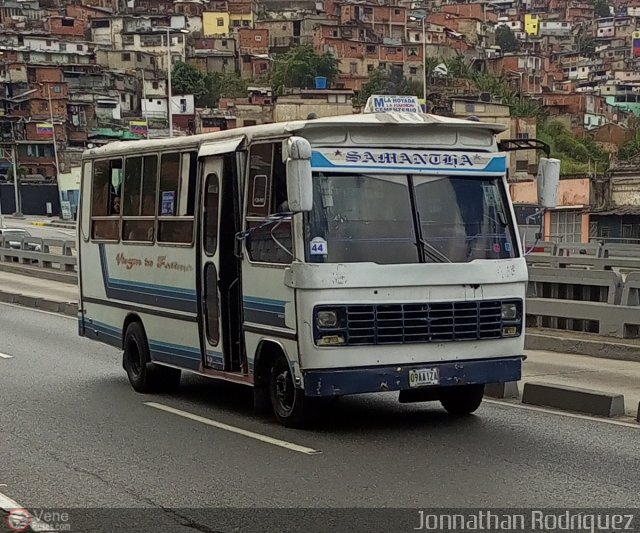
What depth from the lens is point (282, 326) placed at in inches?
384

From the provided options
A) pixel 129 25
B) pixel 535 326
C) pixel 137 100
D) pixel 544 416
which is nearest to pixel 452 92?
pixel 137 100

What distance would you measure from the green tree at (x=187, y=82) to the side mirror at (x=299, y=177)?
10474cm

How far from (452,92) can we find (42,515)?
103751mm

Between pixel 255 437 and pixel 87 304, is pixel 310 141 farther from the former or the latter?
pixel 87 304

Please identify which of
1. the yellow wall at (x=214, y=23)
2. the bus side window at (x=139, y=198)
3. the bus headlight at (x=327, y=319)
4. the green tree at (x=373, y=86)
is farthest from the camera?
the yellow wall at (x=214, y=23)

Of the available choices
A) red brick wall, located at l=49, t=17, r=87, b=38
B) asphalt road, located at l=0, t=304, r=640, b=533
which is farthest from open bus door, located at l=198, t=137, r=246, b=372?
red brick wall, located at l=49, t=17, r=87, b=38

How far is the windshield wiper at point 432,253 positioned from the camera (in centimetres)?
977

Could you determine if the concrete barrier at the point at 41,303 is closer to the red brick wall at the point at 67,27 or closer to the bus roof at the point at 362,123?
the bus roof at the point at 362,123

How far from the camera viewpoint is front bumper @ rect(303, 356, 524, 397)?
938cm

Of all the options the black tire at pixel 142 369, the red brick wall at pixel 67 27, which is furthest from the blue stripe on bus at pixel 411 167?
the red brick wall at pixel 67 27

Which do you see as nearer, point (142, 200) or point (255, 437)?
point (255, 437)

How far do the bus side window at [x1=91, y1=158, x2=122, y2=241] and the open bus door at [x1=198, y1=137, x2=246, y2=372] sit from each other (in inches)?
97.9

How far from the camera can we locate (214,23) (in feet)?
469

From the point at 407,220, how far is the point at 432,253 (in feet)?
1.20
